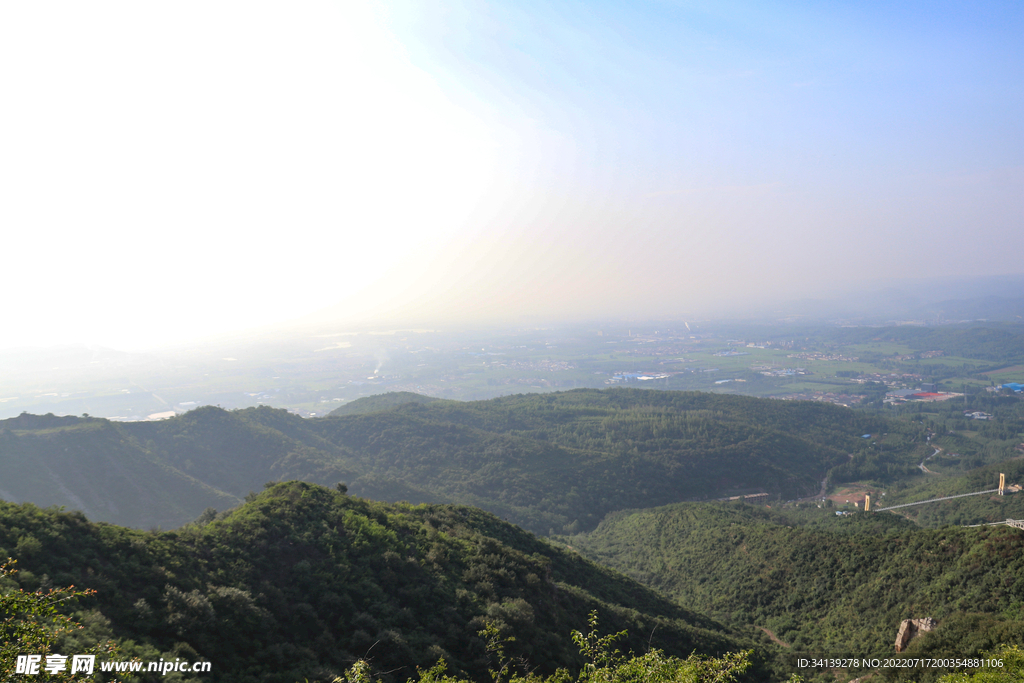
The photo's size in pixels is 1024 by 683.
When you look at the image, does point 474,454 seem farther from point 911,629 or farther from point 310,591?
point 911,629

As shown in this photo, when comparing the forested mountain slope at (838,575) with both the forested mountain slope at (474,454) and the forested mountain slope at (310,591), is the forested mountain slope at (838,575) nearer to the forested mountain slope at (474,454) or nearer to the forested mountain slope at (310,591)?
the forested mountain slope at (310,591)

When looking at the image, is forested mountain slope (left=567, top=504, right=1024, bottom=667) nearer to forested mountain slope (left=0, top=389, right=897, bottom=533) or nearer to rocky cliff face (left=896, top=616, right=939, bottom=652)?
rocky cliff face (left=896, top=616, right=939, bottom=652)

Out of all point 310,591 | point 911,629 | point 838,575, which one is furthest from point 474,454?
point 911,629

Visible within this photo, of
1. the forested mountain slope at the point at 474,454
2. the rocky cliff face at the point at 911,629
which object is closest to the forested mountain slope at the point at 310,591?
the rocky cliff face at the point at 911,629

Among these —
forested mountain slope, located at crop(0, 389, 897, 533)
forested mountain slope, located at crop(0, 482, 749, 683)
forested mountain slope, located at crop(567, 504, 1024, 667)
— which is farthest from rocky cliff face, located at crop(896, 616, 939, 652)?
forested mountain slope, located at crop(0, 389, 897, 533)

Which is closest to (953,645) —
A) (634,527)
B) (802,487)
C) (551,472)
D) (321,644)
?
(321,644)

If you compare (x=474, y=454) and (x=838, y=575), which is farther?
(x=474, y=454)
